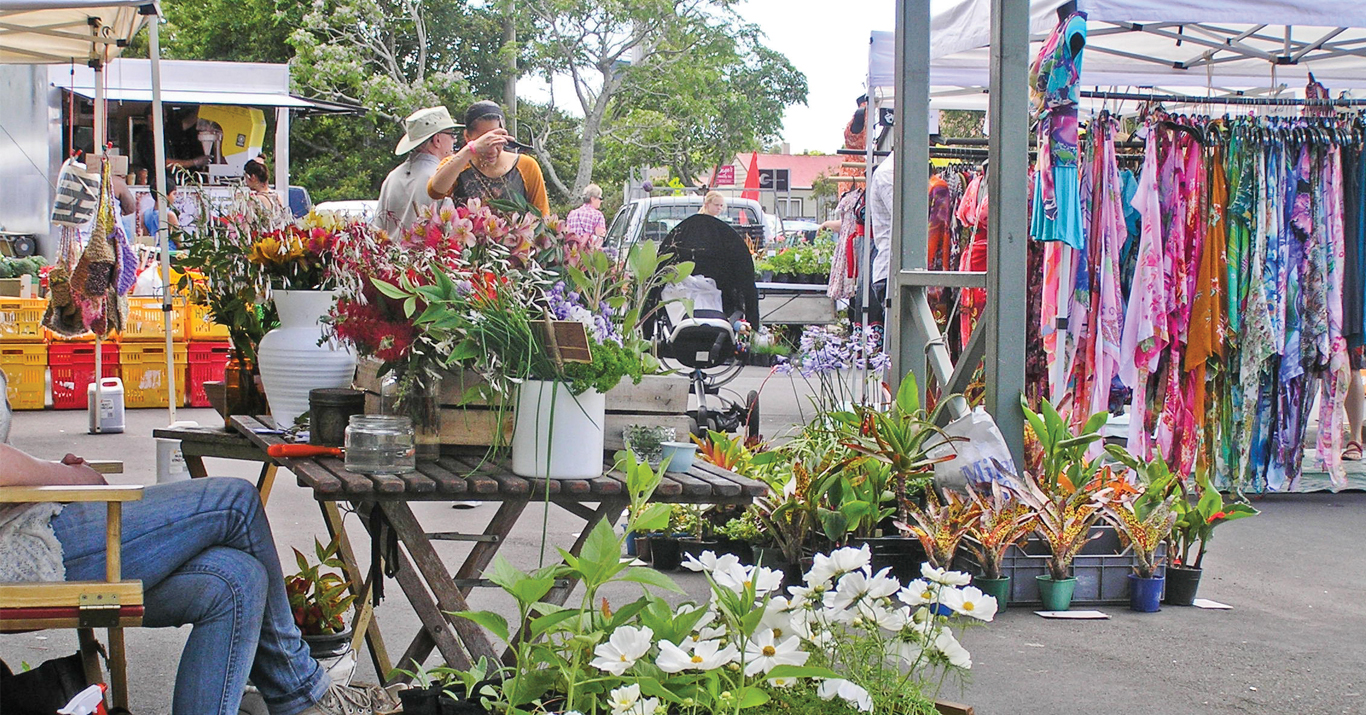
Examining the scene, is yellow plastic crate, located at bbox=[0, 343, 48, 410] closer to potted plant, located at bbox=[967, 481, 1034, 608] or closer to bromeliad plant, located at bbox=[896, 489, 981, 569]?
bromeliad plant, located at bbox=[896, 489, 981, 569]

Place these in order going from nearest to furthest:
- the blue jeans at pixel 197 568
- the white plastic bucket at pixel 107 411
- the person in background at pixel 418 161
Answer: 1. the blue jeans at pixel 197 568
2. the person in background at pixel 418 161
3. the white plastic bucket at pixel 107 411

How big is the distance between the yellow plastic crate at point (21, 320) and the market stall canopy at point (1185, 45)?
20.3ft

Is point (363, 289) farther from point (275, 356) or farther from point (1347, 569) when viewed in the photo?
point (1347, 569)

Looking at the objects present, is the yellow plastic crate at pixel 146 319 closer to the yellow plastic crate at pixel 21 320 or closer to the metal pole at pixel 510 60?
the yellow plastic crate at pixel 21 320

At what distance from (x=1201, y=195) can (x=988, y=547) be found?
269 cm

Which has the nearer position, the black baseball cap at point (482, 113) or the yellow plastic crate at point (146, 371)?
the black baseball cap at point (482, 113)

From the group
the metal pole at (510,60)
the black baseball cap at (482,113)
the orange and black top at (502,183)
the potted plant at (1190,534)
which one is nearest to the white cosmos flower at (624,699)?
the potted plant at (1190,534)

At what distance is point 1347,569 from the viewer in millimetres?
5047

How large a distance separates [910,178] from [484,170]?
1.88 meters

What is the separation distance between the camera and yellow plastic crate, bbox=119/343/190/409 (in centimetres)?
934

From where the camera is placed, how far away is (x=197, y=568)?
8.06ft

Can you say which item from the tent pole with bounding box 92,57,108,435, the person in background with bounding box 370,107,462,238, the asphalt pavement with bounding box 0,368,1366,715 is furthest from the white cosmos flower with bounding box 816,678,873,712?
Answer: the tent pole with bounding box 92,57,108,435

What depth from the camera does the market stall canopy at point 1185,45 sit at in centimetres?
565

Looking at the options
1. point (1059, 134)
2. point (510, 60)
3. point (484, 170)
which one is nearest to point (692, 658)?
point (1059, 134)
